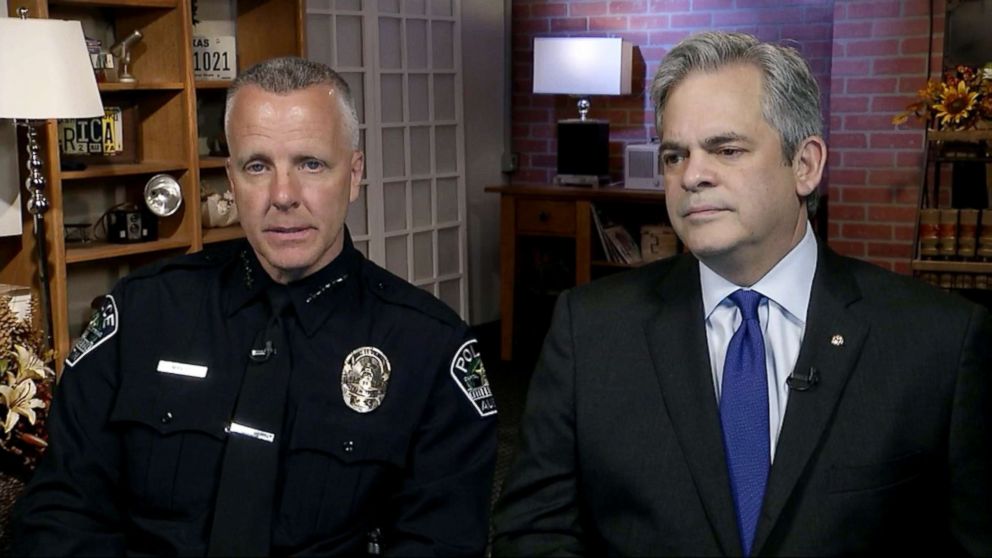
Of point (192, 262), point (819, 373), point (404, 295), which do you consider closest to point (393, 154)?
point (192, 262)

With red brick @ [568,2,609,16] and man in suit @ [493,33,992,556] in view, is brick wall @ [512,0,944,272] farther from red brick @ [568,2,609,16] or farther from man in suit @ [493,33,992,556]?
man in suit @ [493,33,992,556]

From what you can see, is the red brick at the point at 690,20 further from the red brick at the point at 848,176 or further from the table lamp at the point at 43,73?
the table lamp at the point at 43,73

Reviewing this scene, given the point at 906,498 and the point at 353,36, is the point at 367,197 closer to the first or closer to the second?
the point at 353,36

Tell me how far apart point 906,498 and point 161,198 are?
11.3 feet

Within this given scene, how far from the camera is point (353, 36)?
5645 millimetres

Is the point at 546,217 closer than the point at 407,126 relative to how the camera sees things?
Yes

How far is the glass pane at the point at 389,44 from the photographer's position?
227 inches

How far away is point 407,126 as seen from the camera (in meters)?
5.94

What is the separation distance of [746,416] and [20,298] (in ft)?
9.79

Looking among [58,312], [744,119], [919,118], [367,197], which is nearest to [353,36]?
[367,197]

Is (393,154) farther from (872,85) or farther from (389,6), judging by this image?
(872,85)

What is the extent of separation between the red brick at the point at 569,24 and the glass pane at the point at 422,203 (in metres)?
1.07

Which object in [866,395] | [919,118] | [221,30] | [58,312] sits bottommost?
[58,312]

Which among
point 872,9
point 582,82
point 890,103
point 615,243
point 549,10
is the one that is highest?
point 549,10
